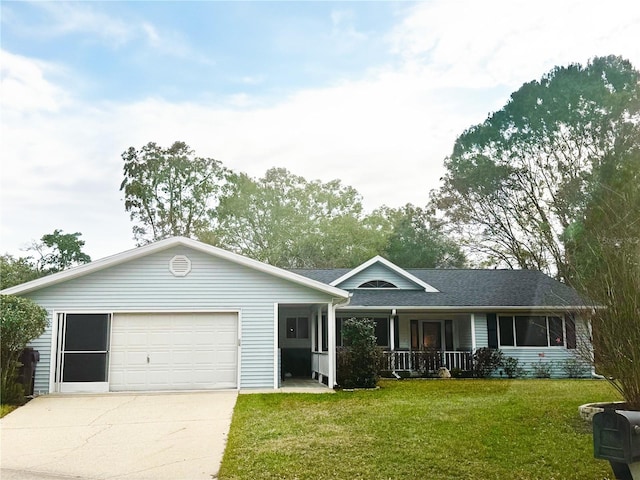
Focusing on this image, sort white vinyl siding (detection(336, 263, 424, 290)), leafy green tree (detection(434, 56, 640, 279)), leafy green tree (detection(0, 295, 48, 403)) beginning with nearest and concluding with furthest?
leafy green tree (detection(0, 295, 48, 403)), white vinyl siding (detection(336, 263, 424, 290)), leafy green tree (detection(434, 56, 640, 279))

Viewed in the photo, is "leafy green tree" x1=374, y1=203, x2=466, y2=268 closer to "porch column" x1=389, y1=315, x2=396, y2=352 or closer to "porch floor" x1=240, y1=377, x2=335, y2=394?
"porch column" x1=389, y1=315, x2=396, y2=352

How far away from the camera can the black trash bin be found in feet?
45.1

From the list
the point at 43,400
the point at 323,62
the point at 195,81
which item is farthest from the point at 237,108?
the point at 43,400

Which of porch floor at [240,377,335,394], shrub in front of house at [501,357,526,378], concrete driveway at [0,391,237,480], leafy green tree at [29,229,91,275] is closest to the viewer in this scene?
concrete driveway at [0,391,237,480]

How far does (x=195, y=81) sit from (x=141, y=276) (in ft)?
18.4

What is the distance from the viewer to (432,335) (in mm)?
21281

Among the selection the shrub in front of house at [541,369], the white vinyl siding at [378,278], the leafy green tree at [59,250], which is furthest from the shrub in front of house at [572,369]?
the leafy green tree at [59,250]

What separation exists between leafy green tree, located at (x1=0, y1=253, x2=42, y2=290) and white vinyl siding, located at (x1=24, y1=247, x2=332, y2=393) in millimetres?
15349

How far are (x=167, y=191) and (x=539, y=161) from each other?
71.1ft

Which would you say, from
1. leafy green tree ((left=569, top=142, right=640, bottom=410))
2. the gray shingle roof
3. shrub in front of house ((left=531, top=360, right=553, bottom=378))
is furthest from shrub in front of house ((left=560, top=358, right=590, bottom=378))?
leafy green tree ((left=569, top=142, right=640, bottom=410))

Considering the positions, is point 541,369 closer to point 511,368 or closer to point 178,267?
point 511,368

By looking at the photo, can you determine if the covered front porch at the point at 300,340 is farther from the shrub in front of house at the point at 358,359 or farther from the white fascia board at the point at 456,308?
the shrub in front of house at the point at 358,359

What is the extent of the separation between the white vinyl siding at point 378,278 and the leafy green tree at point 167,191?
1752 centimetres

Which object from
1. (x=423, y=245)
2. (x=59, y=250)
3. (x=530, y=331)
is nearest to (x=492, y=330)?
(x=530, y=331)
